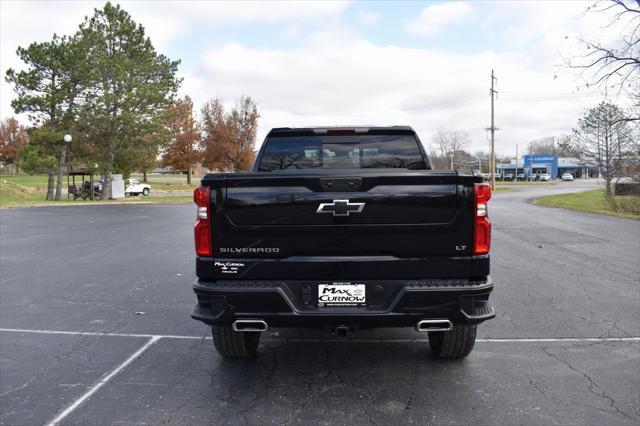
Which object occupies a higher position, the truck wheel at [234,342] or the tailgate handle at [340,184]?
the tailgate handle at [340,184]

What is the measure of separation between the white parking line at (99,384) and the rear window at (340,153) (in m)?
2.08

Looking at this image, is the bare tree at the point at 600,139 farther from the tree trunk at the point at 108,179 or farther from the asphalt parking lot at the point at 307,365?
the tree trunk at the point at 108,179

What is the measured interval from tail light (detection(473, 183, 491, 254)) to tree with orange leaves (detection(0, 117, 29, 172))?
83373 mm

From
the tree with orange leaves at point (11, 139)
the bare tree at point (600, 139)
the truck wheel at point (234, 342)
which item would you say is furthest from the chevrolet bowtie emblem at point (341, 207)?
→ the tree with orange leaves at point (11, 139)

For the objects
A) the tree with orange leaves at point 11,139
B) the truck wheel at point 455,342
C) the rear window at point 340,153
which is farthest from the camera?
the tree with orange leaves at point 11,139

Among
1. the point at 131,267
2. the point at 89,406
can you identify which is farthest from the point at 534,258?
the point at 89,406

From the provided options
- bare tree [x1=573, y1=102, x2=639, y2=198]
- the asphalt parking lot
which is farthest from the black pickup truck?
bare tree [x1=573, y1=102, x2=639, y2=198]

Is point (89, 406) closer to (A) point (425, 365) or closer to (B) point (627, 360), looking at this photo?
(A) point (425, 365)

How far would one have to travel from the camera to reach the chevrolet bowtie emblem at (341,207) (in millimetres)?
3225

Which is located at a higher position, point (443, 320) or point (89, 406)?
point (443, 320)

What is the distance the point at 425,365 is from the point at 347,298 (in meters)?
1.26

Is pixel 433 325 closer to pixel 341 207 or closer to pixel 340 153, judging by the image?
pixel 341 207

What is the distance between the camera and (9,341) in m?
4.77

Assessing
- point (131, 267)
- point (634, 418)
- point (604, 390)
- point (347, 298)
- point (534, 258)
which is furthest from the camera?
point (534, 258)
